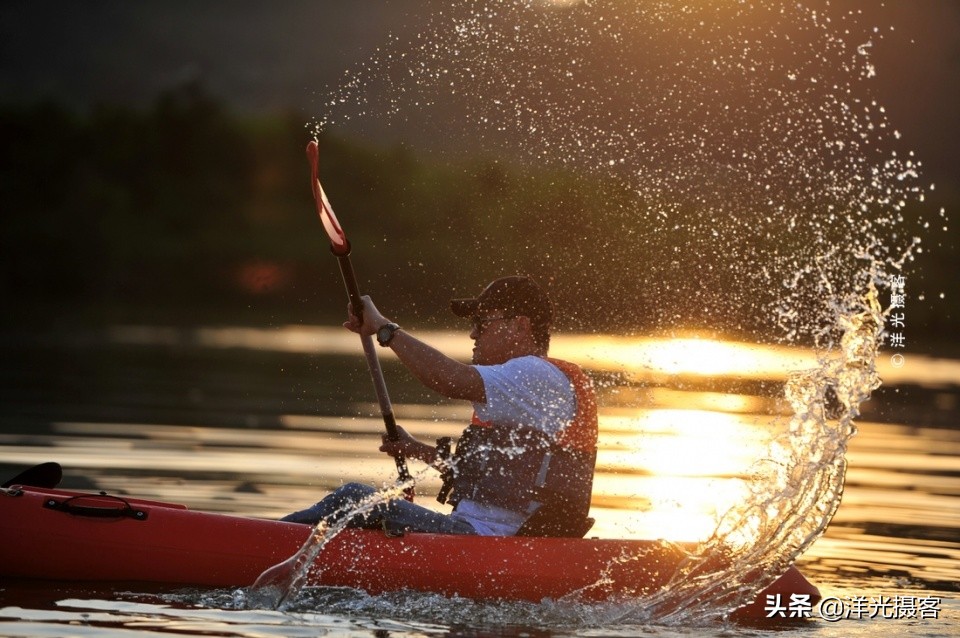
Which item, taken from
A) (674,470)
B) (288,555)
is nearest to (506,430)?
(288,555)

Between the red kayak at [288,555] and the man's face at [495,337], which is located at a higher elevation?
the man's face at [495,337]

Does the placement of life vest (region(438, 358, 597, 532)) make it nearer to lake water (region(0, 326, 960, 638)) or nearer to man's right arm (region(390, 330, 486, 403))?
man's right arm (region(390, 330, 486, 403))

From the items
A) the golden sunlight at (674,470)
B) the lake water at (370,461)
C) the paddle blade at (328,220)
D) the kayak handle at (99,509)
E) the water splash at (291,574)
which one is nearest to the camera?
the lake water at (370,461)

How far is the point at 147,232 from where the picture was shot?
219ft

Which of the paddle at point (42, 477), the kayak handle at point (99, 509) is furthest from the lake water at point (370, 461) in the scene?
the paddle at point (42, 477)

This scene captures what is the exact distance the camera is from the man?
6.46 metres

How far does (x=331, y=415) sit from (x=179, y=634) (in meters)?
9.78

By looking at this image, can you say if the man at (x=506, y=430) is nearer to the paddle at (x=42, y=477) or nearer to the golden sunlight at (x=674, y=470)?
the golden sunlight at (x=674, y=470)

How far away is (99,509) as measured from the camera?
680cm

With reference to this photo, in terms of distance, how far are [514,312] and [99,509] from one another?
1950 millimetres

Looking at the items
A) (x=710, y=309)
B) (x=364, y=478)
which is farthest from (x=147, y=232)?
(x=364, y=478)

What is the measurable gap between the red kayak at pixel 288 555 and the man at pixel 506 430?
0.39ft

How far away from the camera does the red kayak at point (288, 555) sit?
Result: 21.6 ft

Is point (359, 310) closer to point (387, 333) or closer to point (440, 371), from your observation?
point (387, 333)
